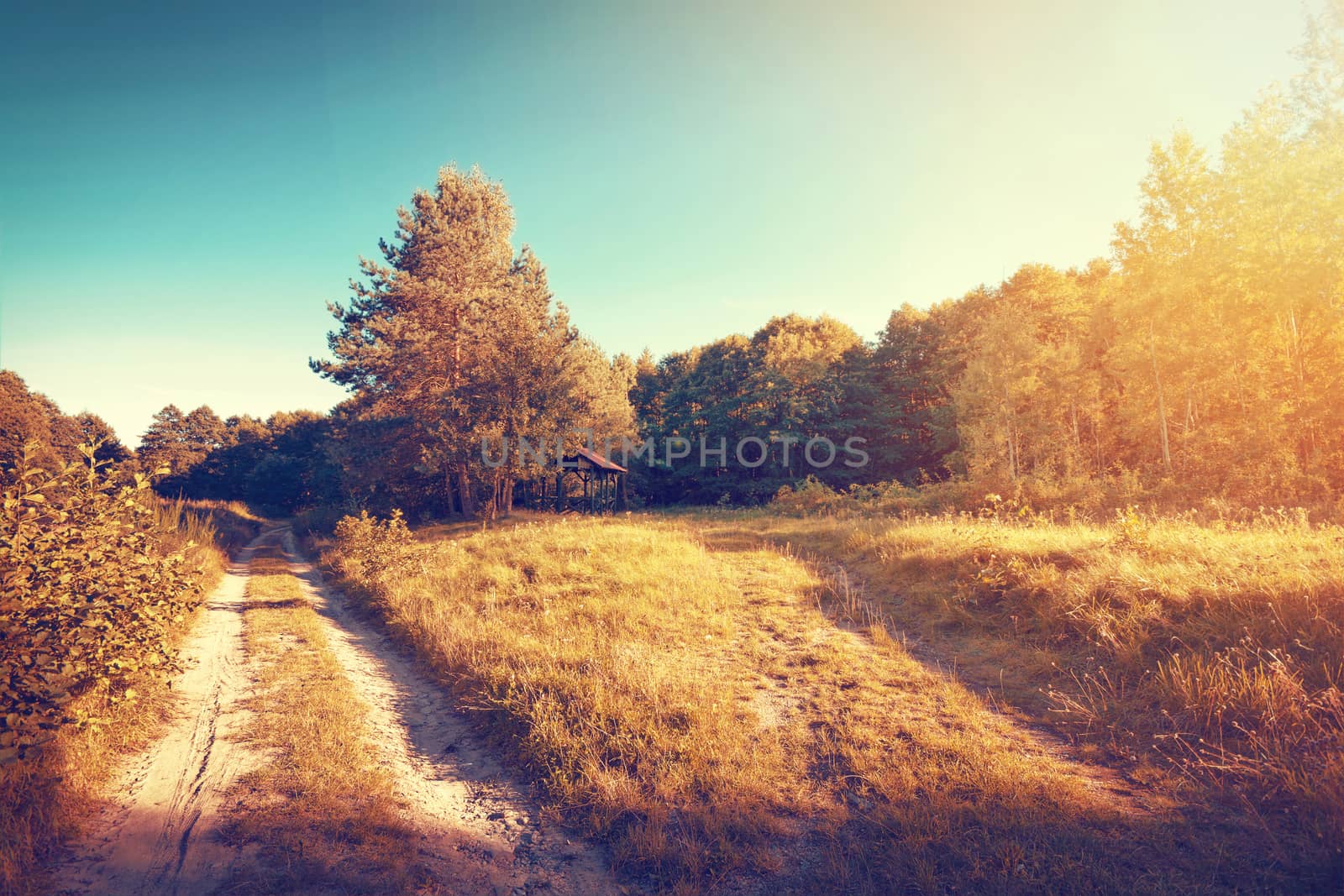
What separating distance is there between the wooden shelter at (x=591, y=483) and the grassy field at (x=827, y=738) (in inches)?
694

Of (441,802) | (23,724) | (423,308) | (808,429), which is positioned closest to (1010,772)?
(441,802)

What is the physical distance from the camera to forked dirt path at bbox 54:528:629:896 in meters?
3.25

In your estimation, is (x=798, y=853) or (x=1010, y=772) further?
(x=1010, y=772)

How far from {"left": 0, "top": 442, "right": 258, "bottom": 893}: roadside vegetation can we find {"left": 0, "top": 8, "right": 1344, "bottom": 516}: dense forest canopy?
0.93m

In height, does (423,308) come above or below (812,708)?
above

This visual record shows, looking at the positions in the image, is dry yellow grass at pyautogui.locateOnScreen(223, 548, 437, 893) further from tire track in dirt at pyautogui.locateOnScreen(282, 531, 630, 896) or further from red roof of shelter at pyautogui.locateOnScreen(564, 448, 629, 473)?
red roof of shelter at pyautogui.locateOnScreen(564, 448, 629, 473)

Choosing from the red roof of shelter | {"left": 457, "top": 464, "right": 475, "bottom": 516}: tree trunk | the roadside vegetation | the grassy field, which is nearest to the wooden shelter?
the red roof of shelter

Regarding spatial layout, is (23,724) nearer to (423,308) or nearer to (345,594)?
(345,594)

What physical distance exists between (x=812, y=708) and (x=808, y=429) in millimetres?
31953

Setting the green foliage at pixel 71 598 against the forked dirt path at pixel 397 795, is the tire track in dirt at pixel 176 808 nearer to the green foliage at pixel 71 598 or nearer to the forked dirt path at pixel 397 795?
the forked dirt path at pixel 397 795

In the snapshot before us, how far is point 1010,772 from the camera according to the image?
3957 mm

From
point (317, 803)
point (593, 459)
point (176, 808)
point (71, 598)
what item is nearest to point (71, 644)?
point (71, 598)

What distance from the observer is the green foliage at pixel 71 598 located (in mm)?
3725

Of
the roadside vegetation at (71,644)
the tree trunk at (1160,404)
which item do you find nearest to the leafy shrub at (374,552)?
the roadside vegetation at (71,644)
